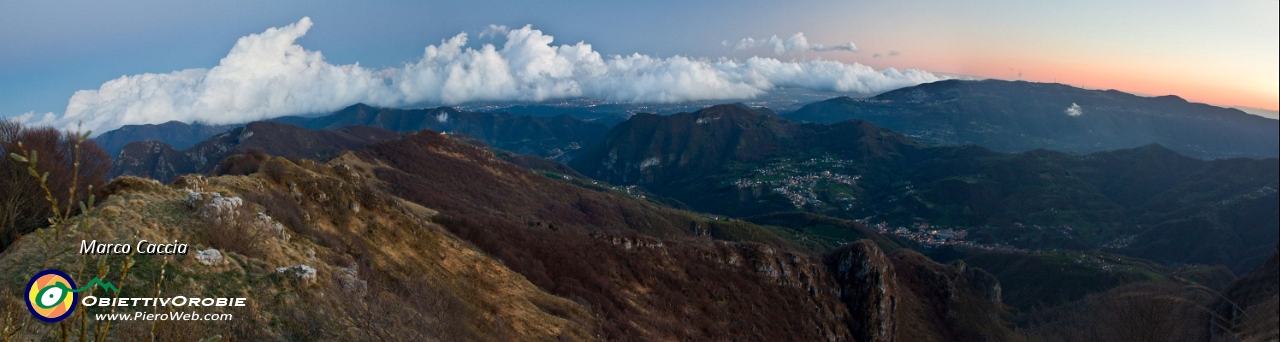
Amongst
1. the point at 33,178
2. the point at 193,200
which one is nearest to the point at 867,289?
the point at 193,200

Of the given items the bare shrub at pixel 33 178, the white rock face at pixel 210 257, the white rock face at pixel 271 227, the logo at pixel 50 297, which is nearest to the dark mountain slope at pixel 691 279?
the white rock face at pixel 271 227

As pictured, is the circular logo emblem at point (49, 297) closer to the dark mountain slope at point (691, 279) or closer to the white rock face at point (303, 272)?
the white rock face at point (303, 272)

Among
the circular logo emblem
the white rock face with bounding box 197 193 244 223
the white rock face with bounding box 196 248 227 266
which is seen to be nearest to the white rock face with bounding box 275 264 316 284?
the white rock face with bounding box 196 248 227 266

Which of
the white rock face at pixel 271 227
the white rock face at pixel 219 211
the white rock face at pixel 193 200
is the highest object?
the white rock face at pixel 193 200

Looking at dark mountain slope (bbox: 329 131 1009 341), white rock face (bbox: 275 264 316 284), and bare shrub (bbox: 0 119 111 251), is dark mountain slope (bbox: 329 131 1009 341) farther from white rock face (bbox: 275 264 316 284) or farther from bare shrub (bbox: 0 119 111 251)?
bare shrub (bbox: 0 119 111 251)

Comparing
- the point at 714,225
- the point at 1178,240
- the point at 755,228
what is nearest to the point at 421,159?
the point at 714,225

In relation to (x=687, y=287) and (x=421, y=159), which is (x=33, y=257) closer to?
(x=687, y=287)

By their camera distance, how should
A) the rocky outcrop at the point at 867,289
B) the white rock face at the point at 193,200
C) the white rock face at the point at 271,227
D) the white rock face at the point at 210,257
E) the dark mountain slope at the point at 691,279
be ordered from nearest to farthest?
the white rock face at the point at 210,257, the white rock face at the point at 193,200, the white rock face at the point at 271,227, the dark mountain slope at the point at 691,279, the rocky outcrop at the point at 867,289
